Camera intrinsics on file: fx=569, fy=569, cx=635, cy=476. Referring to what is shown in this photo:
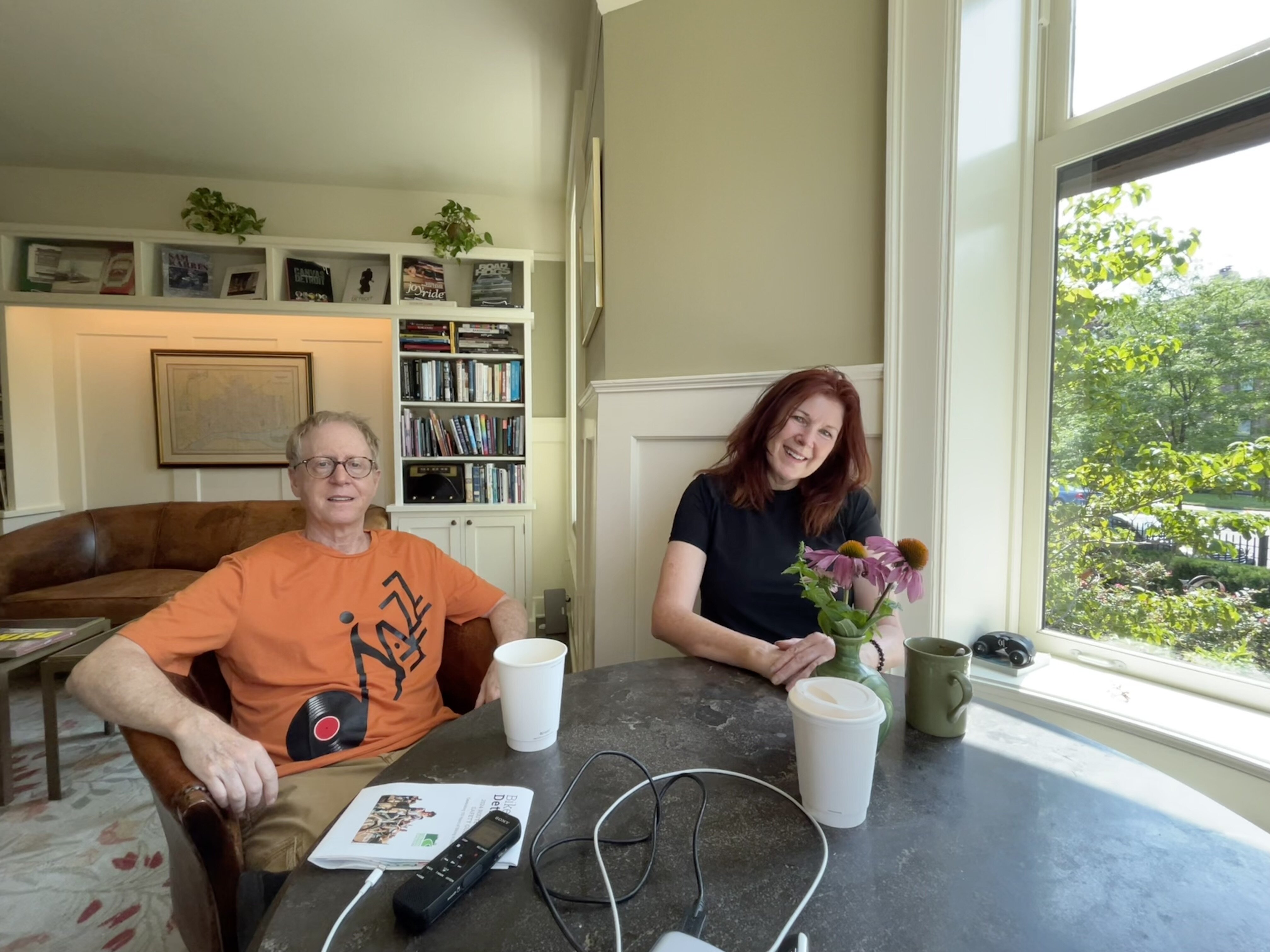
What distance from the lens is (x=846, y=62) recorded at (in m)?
1.39

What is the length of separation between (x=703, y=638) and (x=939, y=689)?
42cm

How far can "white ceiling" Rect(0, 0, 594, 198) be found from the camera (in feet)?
7.21

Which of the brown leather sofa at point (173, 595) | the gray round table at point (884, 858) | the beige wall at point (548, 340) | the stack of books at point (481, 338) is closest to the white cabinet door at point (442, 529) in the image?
the brown leather sofa at point (173, 595)

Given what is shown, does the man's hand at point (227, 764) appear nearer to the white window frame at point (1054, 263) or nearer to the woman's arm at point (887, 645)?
the woman's arm at point (887, 645)

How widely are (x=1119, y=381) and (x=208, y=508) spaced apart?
4.24 metres

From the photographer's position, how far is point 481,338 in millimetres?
3566

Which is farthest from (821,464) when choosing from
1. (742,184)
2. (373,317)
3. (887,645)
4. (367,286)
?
(367,286)

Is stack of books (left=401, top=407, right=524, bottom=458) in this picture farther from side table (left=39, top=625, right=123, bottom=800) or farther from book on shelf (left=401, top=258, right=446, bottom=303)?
side table (left=39, top=625, right=123, bottom=800)

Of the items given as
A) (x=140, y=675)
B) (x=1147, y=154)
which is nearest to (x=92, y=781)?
(x=140, y=675)

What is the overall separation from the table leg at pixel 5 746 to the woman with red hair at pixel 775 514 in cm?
223

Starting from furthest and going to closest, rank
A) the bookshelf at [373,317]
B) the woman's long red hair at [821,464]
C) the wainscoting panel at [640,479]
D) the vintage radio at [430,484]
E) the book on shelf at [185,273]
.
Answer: the vintage radio at [430,484]
the book on shelf at [185,273]
the bookshelf at [373,317]
the wainscoting panel at [640,479]
the woman's long red hair at [821,464]

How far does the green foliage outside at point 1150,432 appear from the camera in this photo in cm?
117

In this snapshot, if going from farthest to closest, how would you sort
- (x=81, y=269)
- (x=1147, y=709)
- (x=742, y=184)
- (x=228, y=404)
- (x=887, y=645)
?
(x=228, y=404)
(x=81, y=269)
(x=742, y=184)
(x=1147, y=709)
(x=887, y=645)

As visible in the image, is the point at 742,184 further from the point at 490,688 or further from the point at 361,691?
the point at 361,691
